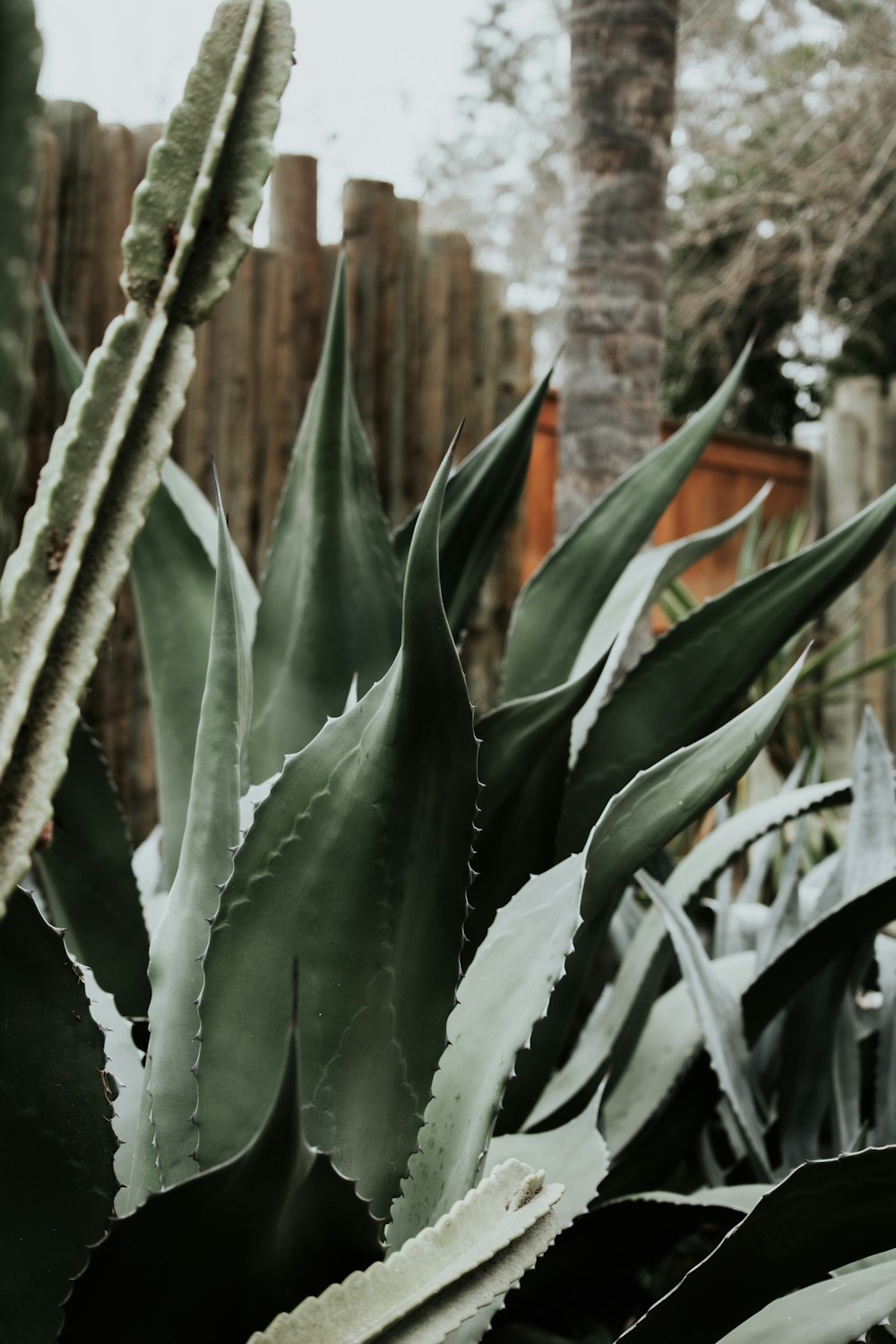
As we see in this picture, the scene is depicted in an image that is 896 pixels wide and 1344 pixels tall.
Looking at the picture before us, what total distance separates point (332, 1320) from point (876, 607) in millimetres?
4354

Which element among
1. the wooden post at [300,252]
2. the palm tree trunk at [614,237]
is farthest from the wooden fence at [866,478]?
the palm tree trunk at [614,237]

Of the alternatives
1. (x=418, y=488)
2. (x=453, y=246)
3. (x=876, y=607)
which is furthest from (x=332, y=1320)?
(x=876, y=607)

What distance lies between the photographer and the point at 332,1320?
0.28 metres

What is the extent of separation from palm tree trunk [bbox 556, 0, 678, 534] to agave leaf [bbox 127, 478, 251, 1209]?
3.33 ft

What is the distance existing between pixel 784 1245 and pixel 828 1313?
0.07 ft

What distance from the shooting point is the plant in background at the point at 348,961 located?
0.29 m

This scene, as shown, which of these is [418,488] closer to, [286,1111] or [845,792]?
[845,792]

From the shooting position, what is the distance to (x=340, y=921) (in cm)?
36

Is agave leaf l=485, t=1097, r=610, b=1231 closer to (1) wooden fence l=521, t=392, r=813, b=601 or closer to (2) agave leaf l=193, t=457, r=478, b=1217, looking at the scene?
(2) agave leaf l=193, t=457, r=478, b=1217

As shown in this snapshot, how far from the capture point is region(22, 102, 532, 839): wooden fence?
233 cm

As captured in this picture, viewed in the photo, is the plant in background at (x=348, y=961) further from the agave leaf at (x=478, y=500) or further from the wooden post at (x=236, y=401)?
the wooden post at (x=236, y=401)

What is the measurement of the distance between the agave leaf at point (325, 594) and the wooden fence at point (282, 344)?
1.38m

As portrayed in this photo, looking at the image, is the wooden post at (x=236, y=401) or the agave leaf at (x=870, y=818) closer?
the agave leaf at (x=870, y=818)

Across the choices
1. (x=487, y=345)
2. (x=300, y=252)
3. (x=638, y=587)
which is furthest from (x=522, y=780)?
(x=487, y=345)
